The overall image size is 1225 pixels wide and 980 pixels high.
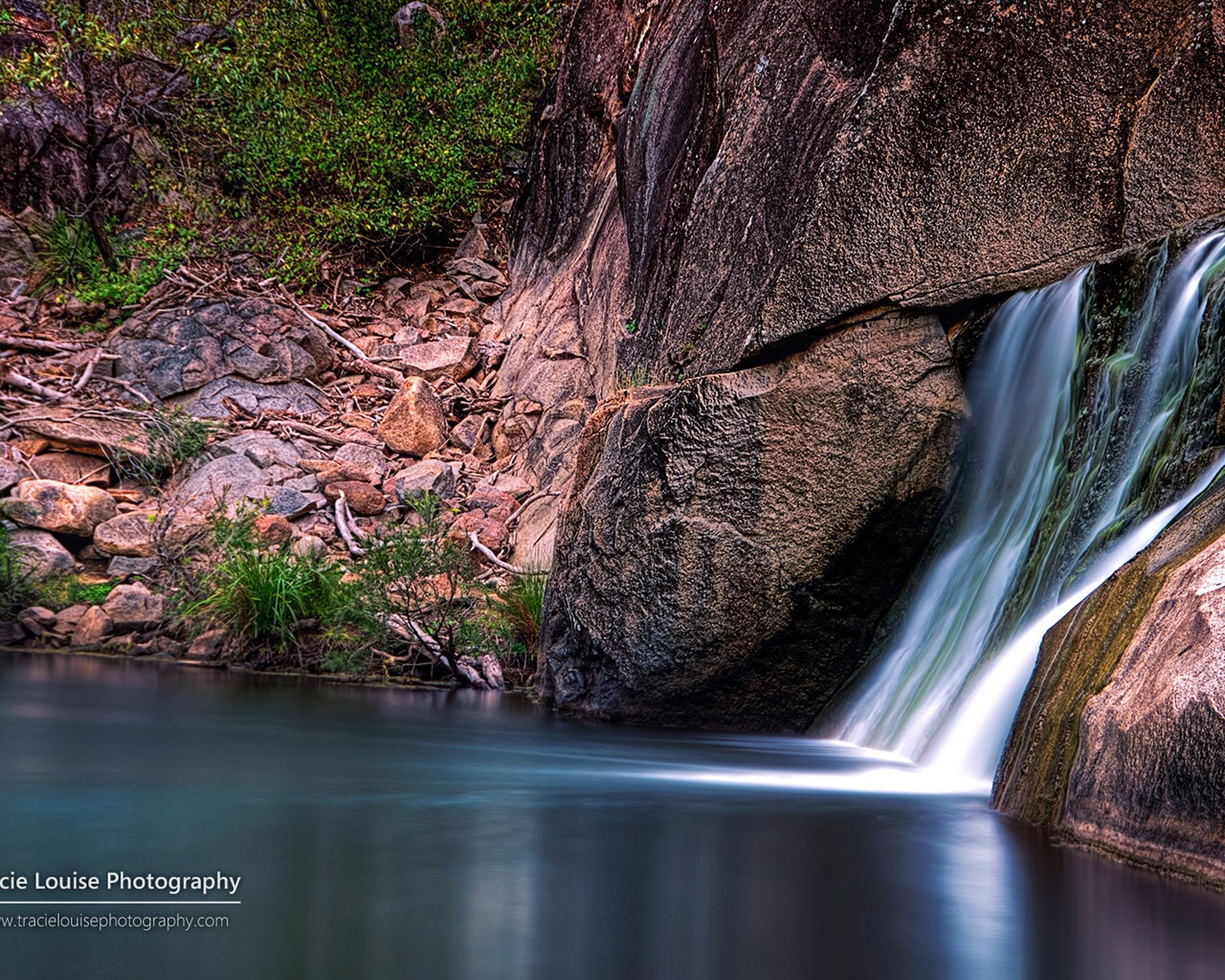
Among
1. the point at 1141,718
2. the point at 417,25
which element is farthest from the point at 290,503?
the point at 1141,718

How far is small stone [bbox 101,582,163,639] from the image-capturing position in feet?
31.7

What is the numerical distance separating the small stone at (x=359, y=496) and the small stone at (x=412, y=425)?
3.03 ft

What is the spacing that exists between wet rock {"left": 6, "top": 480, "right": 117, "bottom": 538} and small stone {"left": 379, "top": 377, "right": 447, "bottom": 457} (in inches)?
114

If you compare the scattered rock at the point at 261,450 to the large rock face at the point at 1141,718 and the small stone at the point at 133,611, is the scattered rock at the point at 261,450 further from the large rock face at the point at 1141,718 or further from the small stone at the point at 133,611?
the large rock face at the point at 1141,718

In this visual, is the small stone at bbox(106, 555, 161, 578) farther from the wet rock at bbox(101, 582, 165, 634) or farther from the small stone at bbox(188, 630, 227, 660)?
the small stone at bbox(188, 630, 227, 660)

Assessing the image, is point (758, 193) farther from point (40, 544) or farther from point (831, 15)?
point (40, 544)

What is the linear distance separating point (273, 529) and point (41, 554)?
6.95 ft

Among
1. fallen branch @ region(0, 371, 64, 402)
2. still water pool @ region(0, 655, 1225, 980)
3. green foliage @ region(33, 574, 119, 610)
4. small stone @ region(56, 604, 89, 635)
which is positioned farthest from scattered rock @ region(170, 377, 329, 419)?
still water pool @ region(0, 655, 1225, 980)

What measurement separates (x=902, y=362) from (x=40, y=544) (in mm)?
8448

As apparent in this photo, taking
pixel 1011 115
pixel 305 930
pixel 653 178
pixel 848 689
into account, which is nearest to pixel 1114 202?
pixel 1011 115

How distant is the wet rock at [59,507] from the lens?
1097 cm

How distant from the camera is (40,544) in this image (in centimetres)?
1066

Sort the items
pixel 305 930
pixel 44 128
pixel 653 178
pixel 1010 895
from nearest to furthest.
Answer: pixel 305 930 → pixel 1010 895 → pixel 653 178 → pixel 44 128

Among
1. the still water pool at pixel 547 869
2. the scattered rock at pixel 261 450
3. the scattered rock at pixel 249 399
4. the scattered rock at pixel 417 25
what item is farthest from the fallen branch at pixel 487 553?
the scattered rock at pixel 417 25
